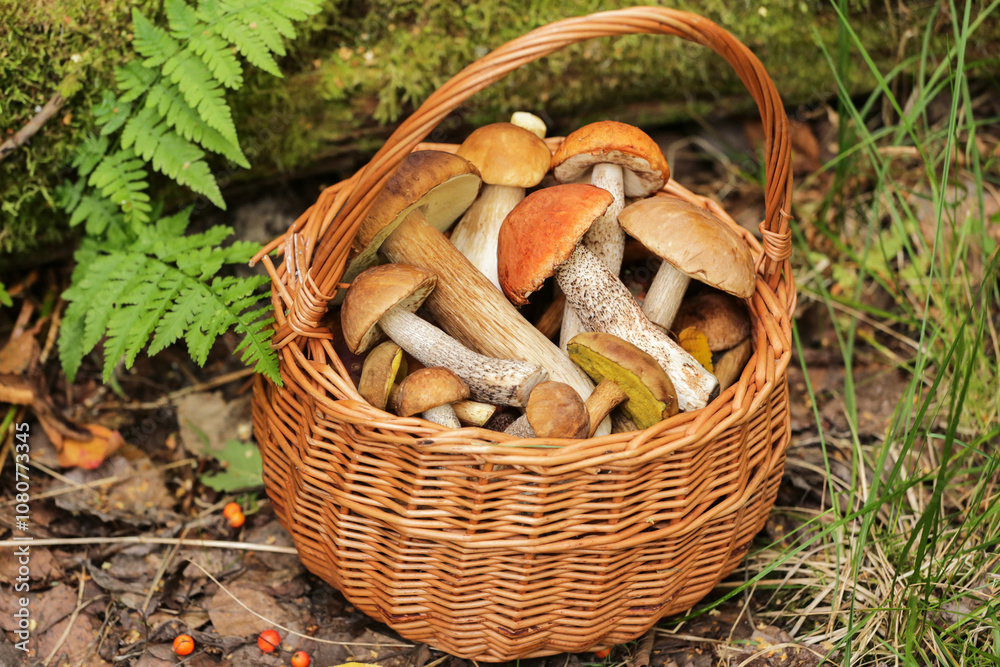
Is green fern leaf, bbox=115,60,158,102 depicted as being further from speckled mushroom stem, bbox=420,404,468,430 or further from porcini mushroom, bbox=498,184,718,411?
speckled mushroom stem, bbox=420,404,468,430

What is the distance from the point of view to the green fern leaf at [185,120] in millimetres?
2432

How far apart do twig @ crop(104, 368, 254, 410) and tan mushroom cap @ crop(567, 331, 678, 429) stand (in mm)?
1699

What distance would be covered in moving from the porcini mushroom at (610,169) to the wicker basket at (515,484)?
0.37m

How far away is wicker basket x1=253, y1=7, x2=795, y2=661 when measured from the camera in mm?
1752

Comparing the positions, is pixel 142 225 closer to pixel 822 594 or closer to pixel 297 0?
pixel 297 0

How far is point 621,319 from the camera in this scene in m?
2.20

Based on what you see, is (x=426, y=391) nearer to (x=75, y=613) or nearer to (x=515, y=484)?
(x=515, y=484)

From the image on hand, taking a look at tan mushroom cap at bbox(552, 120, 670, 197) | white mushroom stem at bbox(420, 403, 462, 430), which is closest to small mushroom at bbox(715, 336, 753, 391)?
tan mushroom cap at bbox(552, 120, 670, 197)

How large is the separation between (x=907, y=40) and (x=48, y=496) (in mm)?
4225

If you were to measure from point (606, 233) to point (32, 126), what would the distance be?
2.06 m

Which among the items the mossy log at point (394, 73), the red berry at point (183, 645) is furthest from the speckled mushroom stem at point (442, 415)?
the mossy log at point (394, 73)

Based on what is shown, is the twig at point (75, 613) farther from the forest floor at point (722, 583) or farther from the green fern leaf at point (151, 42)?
the green fern leaf at point (151, 42)

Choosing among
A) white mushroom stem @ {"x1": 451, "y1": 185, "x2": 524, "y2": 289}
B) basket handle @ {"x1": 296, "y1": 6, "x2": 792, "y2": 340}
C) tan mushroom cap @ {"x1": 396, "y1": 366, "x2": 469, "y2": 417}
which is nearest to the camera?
basket handle @ {"x1": 296, "y1": 6, "x2": 792, "y2": 340}

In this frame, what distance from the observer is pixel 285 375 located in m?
2.06
